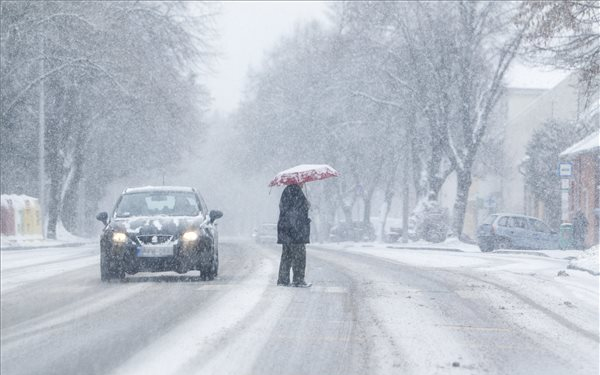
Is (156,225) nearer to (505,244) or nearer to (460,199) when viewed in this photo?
(505,244)

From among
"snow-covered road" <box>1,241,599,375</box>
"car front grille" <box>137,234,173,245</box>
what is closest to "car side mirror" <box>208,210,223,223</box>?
"snow-covered road" <box>1,241,599,375</box>

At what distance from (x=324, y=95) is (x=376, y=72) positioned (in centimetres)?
757

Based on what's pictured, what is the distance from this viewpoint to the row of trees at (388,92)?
1667 inches

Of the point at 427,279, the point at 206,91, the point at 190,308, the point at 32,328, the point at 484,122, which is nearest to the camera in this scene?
the point at 32,328

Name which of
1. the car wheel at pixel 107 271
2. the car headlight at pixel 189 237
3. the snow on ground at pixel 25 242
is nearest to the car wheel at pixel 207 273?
the car headlight at pixel 189 237

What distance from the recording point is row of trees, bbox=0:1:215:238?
3575 centimetres

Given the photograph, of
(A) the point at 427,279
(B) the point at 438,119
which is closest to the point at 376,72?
(B) the point at 438,119

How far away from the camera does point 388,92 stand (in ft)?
157

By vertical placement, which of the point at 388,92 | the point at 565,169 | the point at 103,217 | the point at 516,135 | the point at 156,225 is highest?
the point at 388,92

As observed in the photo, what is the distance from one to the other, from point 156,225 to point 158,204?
1.51 meters

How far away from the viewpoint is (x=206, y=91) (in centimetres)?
5125

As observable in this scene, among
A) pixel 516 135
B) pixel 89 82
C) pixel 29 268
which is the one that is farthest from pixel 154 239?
pixel 516 135

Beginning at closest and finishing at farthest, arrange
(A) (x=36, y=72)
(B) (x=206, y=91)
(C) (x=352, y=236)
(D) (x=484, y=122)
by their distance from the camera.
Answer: (A) (x=36, y=72), (D) (x=484, y=122), (B) (x=206, y=91), (C) (x=352, y=236)

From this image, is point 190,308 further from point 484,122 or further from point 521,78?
point 521,78
